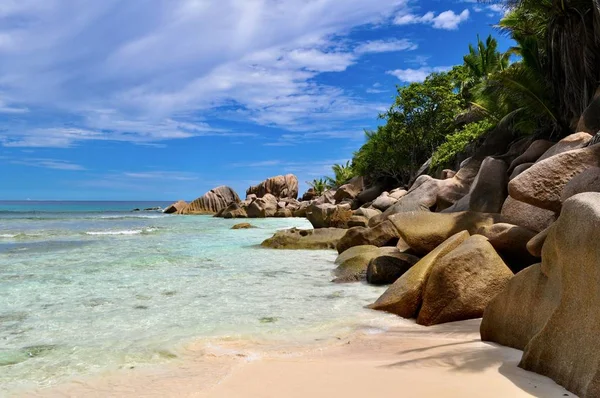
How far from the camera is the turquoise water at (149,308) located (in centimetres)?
509

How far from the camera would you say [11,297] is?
8.22 metres

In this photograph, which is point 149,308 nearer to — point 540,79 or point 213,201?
point 540,79

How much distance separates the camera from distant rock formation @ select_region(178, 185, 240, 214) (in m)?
56.4

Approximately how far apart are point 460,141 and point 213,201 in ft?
124

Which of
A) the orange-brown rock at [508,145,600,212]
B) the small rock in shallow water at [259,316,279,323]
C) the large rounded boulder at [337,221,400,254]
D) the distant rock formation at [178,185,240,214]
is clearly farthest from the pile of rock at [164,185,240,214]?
the orange-brown rock at [508,145,600,212]

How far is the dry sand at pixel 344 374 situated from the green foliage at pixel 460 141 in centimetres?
1994

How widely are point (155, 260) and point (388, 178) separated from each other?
100 feet

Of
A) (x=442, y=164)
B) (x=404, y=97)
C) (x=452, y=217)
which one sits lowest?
(x=452, y=217)

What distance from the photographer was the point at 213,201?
187ft

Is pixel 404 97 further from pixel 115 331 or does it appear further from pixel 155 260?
pixel 115 331

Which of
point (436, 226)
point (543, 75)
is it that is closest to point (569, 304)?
point (436, 226)

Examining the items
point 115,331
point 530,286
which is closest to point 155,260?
point 115,331

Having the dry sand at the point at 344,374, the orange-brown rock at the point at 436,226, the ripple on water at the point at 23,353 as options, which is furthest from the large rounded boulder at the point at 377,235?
the ripple on water at the point at 23,353

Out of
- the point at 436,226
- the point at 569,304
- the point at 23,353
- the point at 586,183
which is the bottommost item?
the point at 23,353
